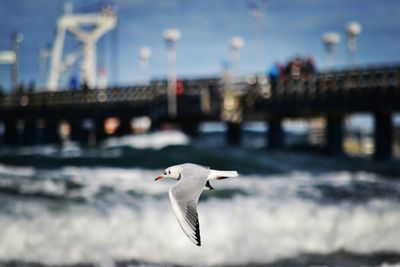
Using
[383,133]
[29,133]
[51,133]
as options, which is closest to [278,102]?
[383,133]

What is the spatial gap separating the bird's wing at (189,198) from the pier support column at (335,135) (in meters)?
33.7

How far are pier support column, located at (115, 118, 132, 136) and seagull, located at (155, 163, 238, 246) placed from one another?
137 feet

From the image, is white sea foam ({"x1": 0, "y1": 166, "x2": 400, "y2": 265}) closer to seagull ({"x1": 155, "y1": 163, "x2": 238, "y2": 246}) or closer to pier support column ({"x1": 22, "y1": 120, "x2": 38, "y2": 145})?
seagull ({"x1": 155, "y1": 163, "x2": 238, "y2": 246})

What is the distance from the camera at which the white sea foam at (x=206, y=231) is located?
31.4ft

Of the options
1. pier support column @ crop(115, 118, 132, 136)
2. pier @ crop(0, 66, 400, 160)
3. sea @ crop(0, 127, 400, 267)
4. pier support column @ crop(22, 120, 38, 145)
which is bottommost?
pier support column @ crop(22, 120, 38, 145)

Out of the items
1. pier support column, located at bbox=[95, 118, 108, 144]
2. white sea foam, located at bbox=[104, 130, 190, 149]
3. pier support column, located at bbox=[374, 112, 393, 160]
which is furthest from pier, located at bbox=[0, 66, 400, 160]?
pier support column, located at bbox=[95, 118, 108, 144]

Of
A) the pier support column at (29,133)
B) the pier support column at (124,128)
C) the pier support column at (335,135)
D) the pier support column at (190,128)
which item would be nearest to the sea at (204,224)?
the pier support column at (335,135)

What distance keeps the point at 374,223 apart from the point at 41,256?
5851 mm

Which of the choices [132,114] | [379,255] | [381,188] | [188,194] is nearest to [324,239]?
[379,255]

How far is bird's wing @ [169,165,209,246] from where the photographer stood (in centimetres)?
346

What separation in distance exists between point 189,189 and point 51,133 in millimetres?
51921

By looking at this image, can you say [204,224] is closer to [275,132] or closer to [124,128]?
[275,132]

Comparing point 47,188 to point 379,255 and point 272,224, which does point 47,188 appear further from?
point 379,255

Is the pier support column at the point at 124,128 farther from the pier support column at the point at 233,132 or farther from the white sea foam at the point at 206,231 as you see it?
the white sea foam at the point at 206,231
